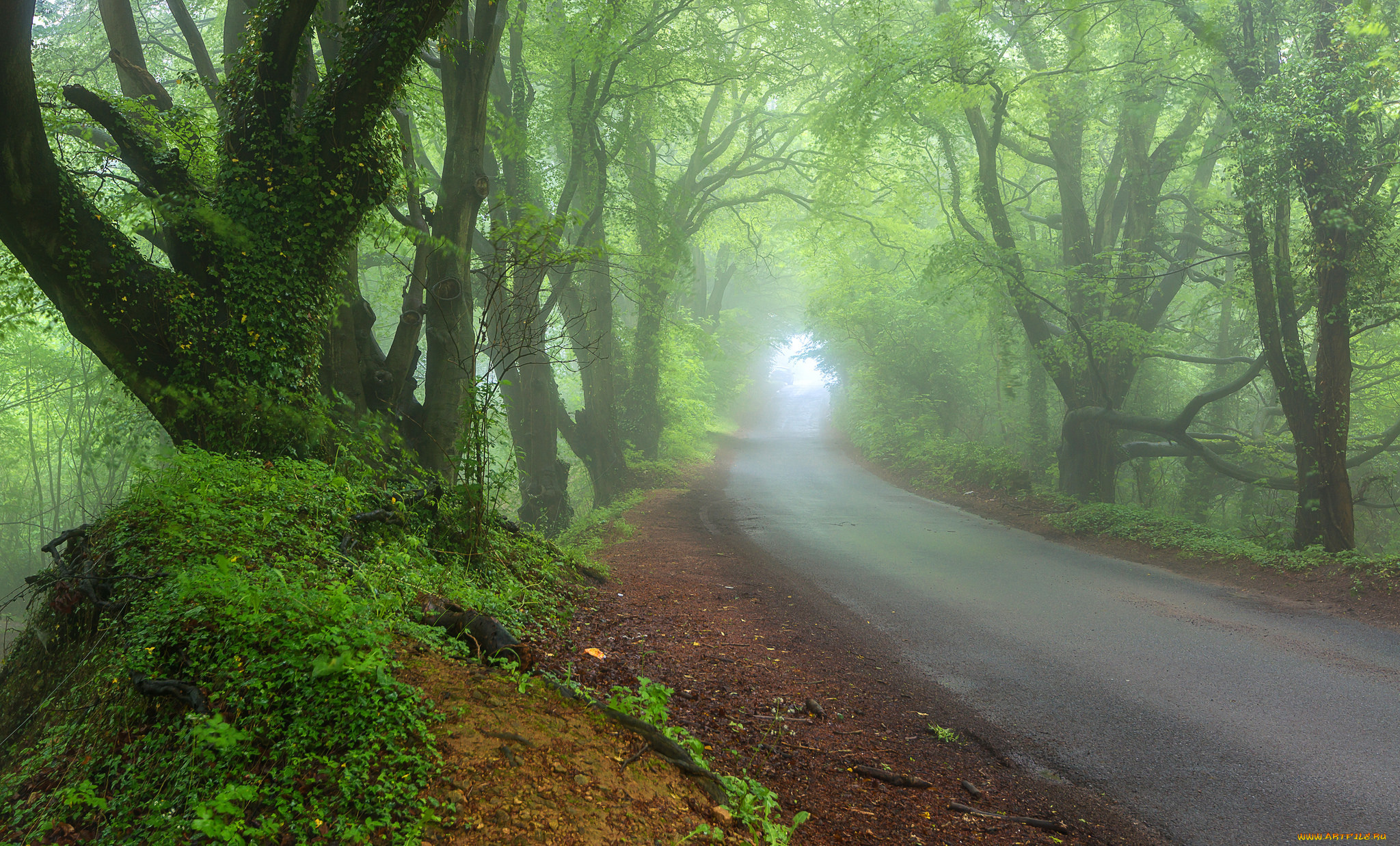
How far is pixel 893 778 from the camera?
398 centimetres

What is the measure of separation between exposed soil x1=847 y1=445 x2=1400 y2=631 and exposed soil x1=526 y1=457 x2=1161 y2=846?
17.0 feet

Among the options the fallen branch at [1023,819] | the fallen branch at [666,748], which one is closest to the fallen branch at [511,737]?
the fallen branch at [666,748]

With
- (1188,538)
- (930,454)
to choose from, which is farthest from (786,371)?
(1188,538)

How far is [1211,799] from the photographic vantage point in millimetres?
3959

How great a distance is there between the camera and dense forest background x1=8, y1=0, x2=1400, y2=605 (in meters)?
6.51

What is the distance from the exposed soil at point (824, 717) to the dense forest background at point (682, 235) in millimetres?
1961

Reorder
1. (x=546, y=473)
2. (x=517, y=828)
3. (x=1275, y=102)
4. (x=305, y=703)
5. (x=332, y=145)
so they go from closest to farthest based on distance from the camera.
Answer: (x=517, y=828), (x=305, y=703), (x=332, y=145), (x=1275, y=102), (x=546, y=473)

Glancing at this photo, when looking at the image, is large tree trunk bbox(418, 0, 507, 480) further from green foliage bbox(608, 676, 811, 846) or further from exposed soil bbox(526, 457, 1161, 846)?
green foliage bbox(608, 676, 811, 846)

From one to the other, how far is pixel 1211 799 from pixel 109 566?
20.2 ft

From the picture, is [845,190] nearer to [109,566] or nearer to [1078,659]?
[1078,659]

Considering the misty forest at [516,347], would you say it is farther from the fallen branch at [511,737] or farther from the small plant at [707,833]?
the small plant at [707,833]

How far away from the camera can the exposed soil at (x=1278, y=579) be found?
772 centimetres

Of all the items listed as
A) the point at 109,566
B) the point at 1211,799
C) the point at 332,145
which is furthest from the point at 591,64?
the point at 1211,799

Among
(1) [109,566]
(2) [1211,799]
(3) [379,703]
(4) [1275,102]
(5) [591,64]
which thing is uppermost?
(5) [591,64]
